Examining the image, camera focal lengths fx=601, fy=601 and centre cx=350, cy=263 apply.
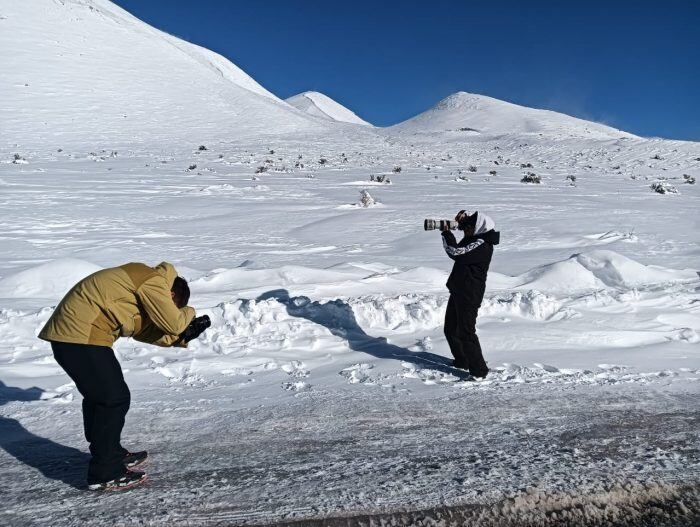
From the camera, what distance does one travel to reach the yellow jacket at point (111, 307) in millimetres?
3395

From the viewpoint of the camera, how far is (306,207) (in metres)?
15.6

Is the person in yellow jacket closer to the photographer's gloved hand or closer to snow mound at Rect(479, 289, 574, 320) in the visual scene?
the photographer's gloved hand

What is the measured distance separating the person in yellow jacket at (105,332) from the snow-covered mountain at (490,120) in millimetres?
57059

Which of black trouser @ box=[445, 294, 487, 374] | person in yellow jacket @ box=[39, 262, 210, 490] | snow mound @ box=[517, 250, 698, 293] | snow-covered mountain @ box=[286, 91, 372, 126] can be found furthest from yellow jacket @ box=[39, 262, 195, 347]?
snow-covered mountain @ box=[286, 91, 372, 126]

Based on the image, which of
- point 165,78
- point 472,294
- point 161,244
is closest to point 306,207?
point 161,244

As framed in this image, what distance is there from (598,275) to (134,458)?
6561 millimetres

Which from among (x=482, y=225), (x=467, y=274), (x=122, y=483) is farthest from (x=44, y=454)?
(x=482, y=225)

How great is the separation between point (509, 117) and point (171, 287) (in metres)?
72.9

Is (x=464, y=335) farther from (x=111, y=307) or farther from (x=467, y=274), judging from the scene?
(x=111, y=307)

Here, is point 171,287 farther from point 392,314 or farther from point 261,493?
point 392,314

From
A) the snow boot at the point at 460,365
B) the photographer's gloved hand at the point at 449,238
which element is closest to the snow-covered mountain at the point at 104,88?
the photographer's gloved hand at the point at 449,238

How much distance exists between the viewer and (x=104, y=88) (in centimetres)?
4597

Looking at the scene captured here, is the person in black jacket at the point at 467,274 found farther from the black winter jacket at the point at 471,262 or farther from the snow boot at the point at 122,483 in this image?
the snow boot at the point at 122,483

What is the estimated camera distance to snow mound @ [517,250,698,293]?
786 centimetres
